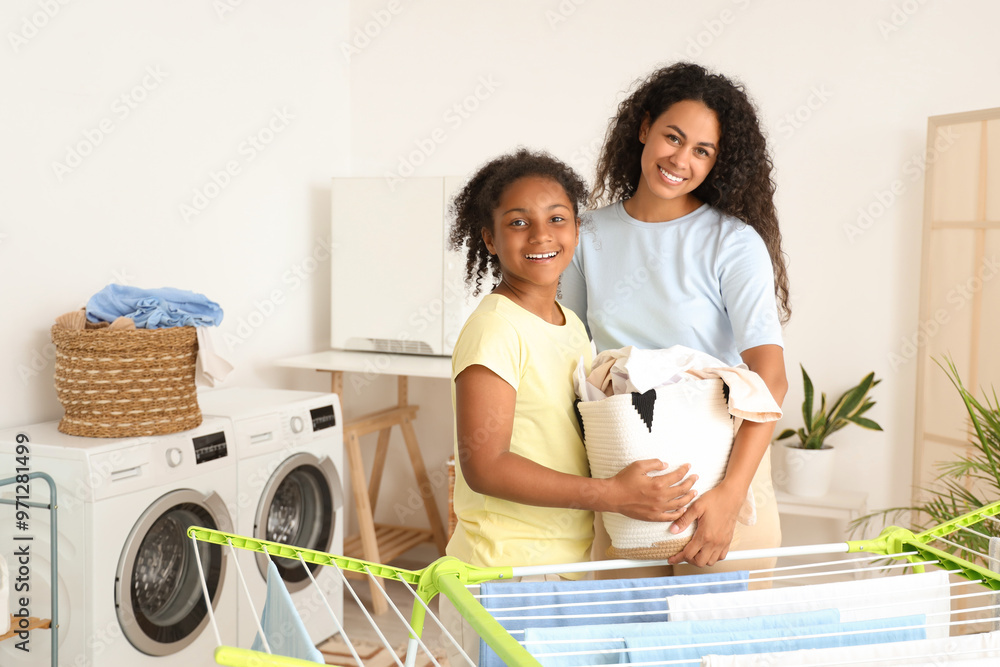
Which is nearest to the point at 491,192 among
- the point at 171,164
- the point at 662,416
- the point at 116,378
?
the point at 662,416

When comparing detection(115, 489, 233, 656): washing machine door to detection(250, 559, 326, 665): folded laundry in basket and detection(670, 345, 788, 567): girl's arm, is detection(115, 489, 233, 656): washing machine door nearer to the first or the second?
detection(250, 559, 326, 665): folded laundry in basket

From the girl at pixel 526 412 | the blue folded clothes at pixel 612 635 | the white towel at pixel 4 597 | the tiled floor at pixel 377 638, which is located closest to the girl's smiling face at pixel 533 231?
the girl at pixel 526 412

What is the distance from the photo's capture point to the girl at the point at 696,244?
1.34 meters

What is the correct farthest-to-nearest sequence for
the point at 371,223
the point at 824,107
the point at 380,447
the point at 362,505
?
the point at 380,447 < the point at 371,223 < the point at 362,505 < the point at 824,107

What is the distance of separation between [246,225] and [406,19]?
1.30 m

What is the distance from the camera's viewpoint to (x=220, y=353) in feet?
8.32

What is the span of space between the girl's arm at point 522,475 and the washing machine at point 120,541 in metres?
1.49

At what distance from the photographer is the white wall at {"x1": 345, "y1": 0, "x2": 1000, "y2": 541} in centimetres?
313

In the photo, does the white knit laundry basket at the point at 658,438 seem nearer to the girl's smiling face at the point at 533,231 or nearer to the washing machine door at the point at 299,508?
the girl's smiling face at the point at 533,231

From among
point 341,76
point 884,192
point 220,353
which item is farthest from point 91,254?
point 884,192

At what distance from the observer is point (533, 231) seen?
1.24m

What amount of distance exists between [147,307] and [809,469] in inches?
92.0

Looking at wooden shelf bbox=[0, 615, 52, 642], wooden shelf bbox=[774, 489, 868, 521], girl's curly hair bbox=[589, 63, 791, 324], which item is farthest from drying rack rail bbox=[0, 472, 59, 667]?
wooden shelf bbox=[774, 489, 868, 521]

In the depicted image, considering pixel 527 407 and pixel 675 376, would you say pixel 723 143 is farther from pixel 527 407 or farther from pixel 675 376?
pixel 527 407
